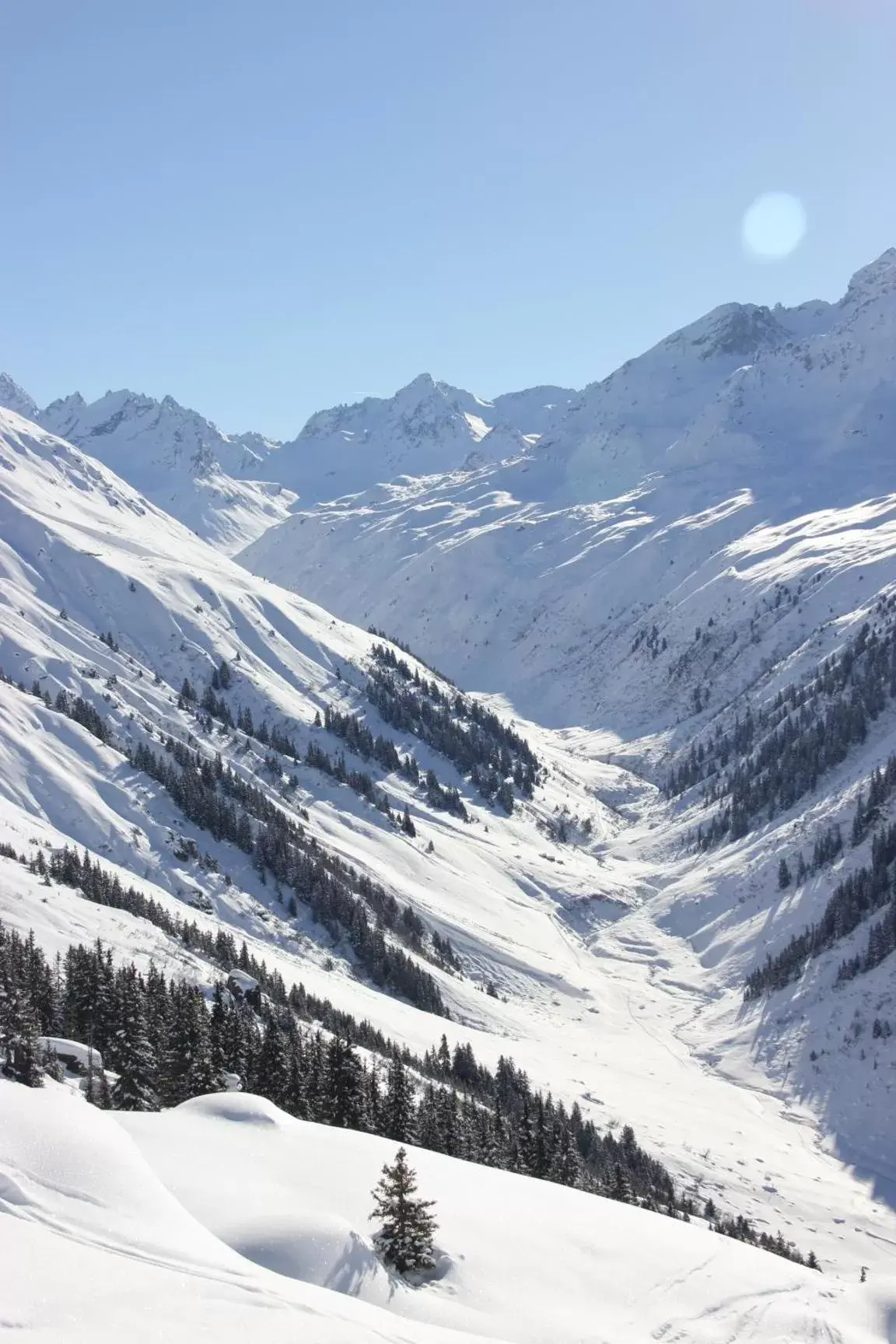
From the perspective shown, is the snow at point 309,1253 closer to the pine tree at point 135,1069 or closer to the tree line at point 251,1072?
the pine tree at point 135,1069

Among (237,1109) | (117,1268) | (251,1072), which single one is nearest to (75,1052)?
(251,1072)

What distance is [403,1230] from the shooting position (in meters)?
31.8

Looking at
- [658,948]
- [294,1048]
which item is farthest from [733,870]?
[294,1048]

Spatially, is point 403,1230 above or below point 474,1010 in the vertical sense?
below

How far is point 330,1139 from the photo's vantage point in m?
42.0

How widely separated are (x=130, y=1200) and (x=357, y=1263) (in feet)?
24.9

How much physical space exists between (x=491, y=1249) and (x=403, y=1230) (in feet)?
16.0

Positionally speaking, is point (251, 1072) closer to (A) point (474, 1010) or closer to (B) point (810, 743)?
(A) point (474, 1010)

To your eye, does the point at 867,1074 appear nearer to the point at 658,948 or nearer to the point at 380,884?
the point at 658,948

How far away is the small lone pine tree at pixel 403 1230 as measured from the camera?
3138 cm

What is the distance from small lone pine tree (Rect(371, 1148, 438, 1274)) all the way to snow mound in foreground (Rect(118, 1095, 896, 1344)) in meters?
0.75

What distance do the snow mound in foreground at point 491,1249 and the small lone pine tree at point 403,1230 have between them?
754mm

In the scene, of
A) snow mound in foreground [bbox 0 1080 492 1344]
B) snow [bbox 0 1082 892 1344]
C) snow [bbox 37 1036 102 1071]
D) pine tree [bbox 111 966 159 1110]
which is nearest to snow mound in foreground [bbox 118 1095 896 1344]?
snow [bbox 0 1082 892 1344]

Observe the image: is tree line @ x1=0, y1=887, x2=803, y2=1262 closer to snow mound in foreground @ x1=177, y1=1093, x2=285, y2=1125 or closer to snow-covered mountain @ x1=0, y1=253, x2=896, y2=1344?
snow-covered mountain @ x1=0, y1=253, x2=896, y2=1344
